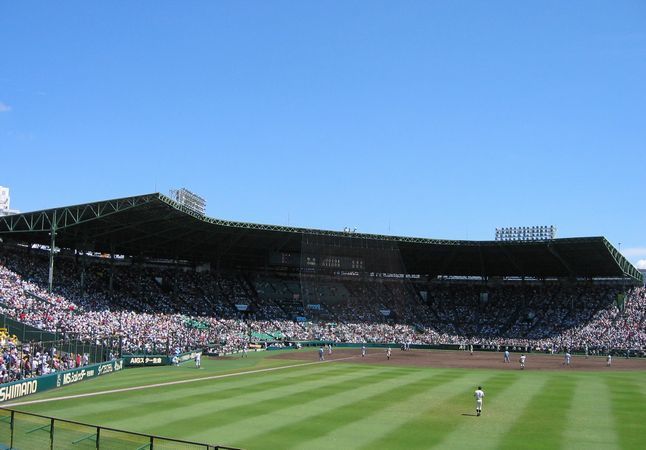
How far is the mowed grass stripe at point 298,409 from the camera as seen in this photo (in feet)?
73.9

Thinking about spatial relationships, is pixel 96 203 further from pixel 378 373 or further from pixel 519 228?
pixel 519 228

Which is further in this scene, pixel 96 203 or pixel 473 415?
pixel 96 203

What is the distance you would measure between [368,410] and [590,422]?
968 centimetres

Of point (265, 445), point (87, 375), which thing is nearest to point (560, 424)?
point (265, 445)

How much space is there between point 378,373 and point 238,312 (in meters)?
38.5

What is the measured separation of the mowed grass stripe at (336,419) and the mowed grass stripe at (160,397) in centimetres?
633

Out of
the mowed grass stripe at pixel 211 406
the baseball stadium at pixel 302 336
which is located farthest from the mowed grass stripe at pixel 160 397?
the baseball stadium at pixel 302 336

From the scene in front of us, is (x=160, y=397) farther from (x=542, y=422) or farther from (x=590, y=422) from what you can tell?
(x=590, y=422)

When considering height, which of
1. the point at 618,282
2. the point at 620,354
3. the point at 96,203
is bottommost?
the point at 620,354

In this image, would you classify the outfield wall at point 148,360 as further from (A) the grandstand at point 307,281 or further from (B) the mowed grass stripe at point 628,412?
(B) the mowed grass stripe at point 628,412

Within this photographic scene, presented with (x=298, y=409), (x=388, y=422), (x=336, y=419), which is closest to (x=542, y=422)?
(x=388, y=422)

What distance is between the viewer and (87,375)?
38.8m

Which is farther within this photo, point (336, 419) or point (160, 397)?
point (160, 397)

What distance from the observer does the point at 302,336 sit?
7981 cm
